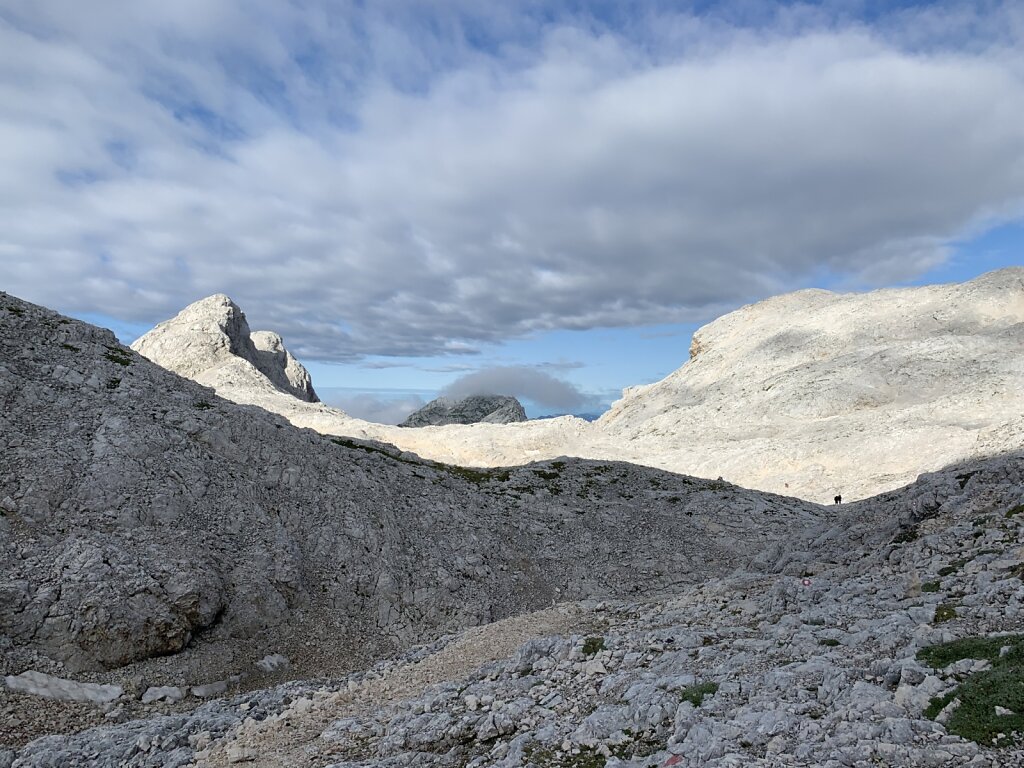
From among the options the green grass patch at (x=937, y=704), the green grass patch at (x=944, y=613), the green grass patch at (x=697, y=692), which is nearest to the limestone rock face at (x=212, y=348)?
the green grass patch at (x=697, y=692)

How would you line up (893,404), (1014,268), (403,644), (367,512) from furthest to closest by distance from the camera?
1. (1014,268)
2. (893,404)
3. (367,512)
4. (403,644)

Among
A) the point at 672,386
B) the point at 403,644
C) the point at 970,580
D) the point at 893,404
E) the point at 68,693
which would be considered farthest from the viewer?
the point at 672,386

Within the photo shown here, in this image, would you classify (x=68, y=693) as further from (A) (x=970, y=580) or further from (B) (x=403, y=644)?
(A) (x=970, y=580)

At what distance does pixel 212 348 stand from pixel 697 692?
99.0 m

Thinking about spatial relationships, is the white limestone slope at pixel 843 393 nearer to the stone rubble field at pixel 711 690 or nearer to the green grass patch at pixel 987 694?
the stone rubble field at pixel 711 690

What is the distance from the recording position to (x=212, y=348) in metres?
96.3

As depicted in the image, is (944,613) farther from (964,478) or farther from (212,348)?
(212,348)

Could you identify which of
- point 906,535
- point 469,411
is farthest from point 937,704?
point 469,411

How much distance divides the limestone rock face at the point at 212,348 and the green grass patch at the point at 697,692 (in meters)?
85.8

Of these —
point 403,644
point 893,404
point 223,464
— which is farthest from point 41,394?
point 893,404

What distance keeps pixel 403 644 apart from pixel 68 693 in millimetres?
11796

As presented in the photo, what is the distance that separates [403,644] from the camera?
26.4 meters

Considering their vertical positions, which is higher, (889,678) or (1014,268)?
(1014,268)

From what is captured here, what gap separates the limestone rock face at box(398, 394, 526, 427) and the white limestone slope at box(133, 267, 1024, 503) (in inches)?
1009
